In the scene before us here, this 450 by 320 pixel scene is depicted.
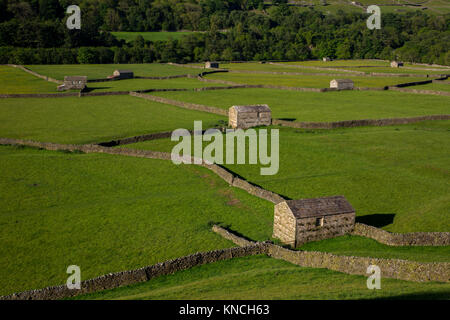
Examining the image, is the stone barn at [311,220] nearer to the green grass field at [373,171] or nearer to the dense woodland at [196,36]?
the green grass field at [373,171]

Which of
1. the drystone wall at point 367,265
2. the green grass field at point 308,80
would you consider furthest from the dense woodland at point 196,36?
the drystone wall at point 367,265

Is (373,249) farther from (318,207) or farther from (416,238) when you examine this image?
(318,207)

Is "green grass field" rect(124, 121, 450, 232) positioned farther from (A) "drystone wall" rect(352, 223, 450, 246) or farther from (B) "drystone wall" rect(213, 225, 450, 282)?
(B) "drystone wall" rect(213, 225, 450, 282)

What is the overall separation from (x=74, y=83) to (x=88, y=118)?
75.3 feet

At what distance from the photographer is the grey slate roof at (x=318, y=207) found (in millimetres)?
26284

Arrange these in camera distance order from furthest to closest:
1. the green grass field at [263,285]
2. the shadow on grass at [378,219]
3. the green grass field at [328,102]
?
1. the green grass field at [328,102]
2. the shadow on grass at [378,219]
3. the green grass field at [263,285]

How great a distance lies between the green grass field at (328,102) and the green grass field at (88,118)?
790 centimetres

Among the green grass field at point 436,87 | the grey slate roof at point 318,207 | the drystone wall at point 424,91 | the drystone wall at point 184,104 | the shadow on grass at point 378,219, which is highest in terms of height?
the green grass field at point 436,87

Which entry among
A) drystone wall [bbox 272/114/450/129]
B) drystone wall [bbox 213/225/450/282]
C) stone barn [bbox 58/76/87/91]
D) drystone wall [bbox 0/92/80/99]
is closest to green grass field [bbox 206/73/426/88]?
stone barn [bbox 58/76/87/91]

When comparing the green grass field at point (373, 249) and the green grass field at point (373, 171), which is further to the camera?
the green grass field at point (373, 171)

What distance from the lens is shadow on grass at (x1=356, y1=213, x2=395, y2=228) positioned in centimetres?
2880

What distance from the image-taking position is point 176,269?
23000mm
